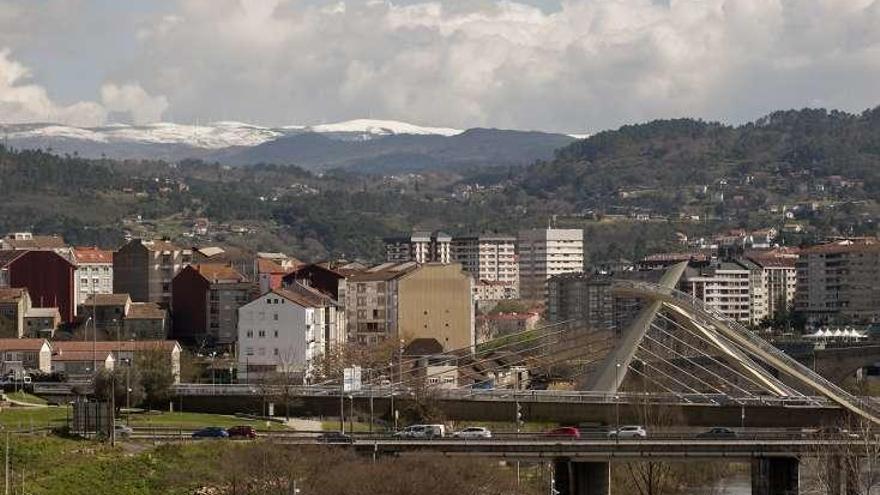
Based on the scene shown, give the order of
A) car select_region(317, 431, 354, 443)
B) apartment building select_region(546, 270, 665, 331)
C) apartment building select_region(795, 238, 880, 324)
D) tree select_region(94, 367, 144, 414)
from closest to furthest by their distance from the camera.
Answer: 1. car select_region(317, 431, 354, 443)
2. tree select_region(94, 367, 144, 414)
3. apartment building select_region(546, 270, 665, 331)
4. apartment building select_region(795, 238, 880, 324)

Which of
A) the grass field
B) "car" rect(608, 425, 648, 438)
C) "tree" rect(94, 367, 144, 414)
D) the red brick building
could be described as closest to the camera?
"car" rect(608, 425, 648, 438)

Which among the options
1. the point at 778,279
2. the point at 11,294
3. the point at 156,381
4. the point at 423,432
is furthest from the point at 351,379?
the point at 778,279

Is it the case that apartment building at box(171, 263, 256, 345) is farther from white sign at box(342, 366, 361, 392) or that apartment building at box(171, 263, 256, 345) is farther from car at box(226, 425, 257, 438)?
car at box(226, 425, 257, 438)

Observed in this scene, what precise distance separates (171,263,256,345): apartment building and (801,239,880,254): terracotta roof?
63.7m

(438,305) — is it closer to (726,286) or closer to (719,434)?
(726,286)

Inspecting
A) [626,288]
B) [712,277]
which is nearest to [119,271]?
[712,277]

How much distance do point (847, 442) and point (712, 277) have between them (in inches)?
4070

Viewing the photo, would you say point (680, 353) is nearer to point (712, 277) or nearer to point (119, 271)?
point (119, 271)

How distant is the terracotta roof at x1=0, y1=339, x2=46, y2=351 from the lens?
96125 millimetres

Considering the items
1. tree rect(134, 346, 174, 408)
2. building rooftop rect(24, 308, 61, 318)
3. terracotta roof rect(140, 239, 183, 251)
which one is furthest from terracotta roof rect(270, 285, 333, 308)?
terracotta roof rect(140, 239, 183, 251)

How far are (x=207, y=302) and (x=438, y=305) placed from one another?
500 inches

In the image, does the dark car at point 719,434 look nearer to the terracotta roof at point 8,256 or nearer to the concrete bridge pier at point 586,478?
the concrete bridge pier at point 586,478

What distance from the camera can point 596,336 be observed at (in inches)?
3575

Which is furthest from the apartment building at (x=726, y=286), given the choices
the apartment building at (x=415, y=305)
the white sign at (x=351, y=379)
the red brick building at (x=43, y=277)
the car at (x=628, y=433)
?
the car at (x=628, y=433)
